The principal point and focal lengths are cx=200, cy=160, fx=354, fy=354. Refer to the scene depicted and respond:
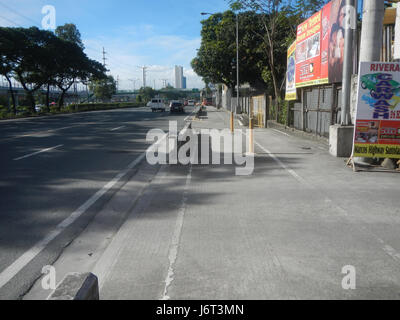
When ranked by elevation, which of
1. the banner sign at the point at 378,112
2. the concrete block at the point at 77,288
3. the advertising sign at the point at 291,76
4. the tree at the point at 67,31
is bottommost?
the concrete block at the point at 77,288

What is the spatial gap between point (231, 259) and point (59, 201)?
3504 millimetres

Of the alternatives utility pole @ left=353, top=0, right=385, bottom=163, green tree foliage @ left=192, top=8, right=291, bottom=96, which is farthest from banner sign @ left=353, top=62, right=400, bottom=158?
green tree foliage @ left=192, top=8, right=291, bottom=96

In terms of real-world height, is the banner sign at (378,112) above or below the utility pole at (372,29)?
below

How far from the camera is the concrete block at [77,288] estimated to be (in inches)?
86.0

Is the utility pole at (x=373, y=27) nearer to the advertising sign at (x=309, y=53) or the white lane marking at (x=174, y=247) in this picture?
the advertising sign at (x=309, y=53)

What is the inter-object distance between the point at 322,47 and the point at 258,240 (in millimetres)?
11125

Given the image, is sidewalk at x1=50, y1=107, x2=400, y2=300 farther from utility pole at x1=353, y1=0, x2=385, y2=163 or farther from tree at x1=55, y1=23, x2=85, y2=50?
tree at x1=55, y1=23, x2=85, y2=50

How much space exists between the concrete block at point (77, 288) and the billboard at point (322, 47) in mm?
10919

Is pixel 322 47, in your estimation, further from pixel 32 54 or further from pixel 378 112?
pixel 32 54

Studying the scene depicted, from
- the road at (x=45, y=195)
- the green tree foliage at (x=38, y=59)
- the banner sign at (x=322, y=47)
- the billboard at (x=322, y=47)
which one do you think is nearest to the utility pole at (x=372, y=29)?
the banner sign at (x=322, y=47)

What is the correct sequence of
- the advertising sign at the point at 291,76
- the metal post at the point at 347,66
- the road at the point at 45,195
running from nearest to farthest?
1. the road at the point at 45,195
2. the metal post at the point at 347,66
3. the advertising sign at the point at 291,76

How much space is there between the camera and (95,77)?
2212 inches
